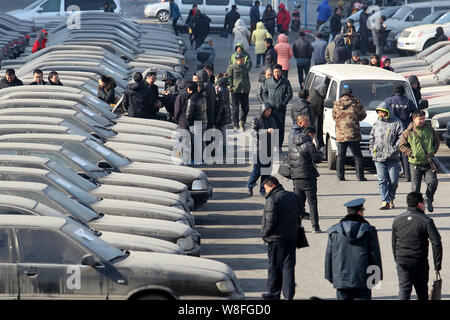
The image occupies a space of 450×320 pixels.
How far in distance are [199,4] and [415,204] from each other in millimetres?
30646

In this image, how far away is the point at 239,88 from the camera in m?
22.2

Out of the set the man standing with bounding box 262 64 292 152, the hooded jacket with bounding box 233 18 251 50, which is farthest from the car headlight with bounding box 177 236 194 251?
the hooded jacket with bounding box 233 18 251 50

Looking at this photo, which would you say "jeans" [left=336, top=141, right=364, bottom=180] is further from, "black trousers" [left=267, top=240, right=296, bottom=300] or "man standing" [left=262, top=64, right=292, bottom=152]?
"black trousers" [left=267, top=240, right=296, bottom=300]

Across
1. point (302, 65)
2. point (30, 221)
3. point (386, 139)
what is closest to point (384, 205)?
point (386, 139)

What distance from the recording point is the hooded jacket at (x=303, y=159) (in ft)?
46.5

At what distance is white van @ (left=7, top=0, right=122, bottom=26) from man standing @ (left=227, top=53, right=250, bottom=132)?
1669 centimetres

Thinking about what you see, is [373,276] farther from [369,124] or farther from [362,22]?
[362,22]

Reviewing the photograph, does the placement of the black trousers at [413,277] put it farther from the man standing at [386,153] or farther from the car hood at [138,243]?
the man standing at [386,153]

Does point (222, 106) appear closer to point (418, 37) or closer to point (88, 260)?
point (88, 260)

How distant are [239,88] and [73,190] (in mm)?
10302

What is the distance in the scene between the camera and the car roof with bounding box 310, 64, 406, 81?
1905 cm

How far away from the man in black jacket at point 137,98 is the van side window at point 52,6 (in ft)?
67.4

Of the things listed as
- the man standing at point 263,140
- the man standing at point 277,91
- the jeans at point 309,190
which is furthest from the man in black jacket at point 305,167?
the man standing at point 277,91

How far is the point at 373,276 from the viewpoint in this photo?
10.1m
